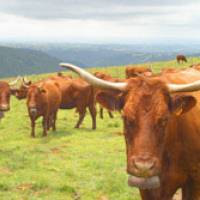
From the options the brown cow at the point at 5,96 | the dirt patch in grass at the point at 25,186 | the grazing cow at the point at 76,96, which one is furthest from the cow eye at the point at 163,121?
the grazing cow at the point at 76,96

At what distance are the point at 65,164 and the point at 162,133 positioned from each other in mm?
7849

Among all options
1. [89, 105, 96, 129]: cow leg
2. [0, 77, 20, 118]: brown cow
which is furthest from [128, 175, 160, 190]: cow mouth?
[89, 105, 96, 129]: cow leg

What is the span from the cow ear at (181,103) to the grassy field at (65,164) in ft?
14.0

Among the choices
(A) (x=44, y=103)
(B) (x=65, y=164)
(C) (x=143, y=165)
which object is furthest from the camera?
(A) (x=44, y=103)

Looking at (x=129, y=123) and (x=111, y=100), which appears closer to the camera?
(x=129, y=123)

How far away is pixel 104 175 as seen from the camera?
11828mm

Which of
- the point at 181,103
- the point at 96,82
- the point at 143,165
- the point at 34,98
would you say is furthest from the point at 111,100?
the point at 34,98

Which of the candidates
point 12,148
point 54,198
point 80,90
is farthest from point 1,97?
point 54,198

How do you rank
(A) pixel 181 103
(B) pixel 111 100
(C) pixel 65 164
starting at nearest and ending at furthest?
(A) pixel 181 103 < (B) pixel 111 100 < (C) pixel 65 164

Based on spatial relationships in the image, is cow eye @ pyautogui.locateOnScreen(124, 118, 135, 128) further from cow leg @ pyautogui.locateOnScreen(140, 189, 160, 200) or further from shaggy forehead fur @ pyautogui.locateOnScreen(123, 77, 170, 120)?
cow leg @ pyautogui.locateOnScreen(140, 189, 160, 200)

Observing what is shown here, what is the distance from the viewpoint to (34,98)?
18.7m

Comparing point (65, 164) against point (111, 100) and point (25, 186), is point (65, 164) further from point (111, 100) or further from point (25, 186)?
point (111, 100)

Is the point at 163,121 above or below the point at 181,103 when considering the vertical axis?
below

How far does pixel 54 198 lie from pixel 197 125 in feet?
15.1
